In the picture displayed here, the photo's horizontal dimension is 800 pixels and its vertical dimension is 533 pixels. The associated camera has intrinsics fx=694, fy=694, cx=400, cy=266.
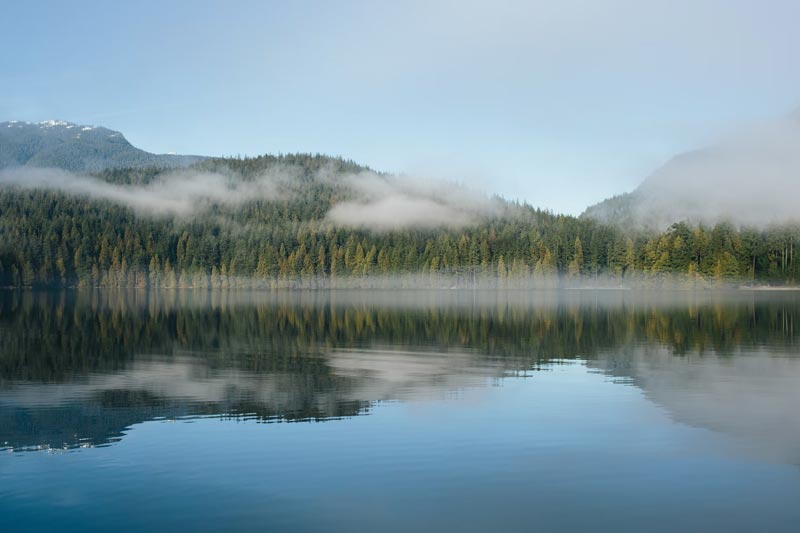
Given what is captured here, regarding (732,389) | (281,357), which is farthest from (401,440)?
(281,357)

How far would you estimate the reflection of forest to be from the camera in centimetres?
2675

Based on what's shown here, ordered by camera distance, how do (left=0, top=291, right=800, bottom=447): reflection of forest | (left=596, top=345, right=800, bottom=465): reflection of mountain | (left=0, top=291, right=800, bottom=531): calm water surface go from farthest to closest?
(left=0, top=291, right=800, bottom=447): reflection of forest
(left=596, top=345, right=800, bottom=465): reflection of mountain
(left=0, top=291, right=800, bottom=531): calm water surface

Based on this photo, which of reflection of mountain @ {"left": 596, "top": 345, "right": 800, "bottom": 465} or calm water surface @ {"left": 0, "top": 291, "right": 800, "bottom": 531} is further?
reflection of mountain @ {"left": 596, "top": 345, "right": 800, "bottom": 465}

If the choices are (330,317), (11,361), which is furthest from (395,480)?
(330,317)

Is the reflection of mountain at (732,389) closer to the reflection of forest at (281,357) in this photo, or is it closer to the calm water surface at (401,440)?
the calm water surface at (401,440)

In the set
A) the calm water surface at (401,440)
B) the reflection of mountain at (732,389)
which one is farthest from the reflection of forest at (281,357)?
the reflection of mountain at (732,389)

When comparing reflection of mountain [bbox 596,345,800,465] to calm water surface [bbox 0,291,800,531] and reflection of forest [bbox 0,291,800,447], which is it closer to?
calm water surface [bbox 0,291,800,531]

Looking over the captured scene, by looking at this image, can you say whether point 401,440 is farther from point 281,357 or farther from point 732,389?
point 281,357

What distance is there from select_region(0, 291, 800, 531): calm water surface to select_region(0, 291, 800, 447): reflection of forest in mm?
236

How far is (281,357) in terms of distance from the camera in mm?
43156

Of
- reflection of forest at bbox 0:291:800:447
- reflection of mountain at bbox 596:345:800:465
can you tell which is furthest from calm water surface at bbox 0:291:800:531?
reflection of forest at bbox 0:291:800:447

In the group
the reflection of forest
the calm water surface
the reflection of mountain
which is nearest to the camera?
the calm water surface

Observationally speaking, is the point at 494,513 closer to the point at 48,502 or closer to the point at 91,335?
the point at 48,502

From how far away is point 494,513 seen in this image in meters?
15.5
